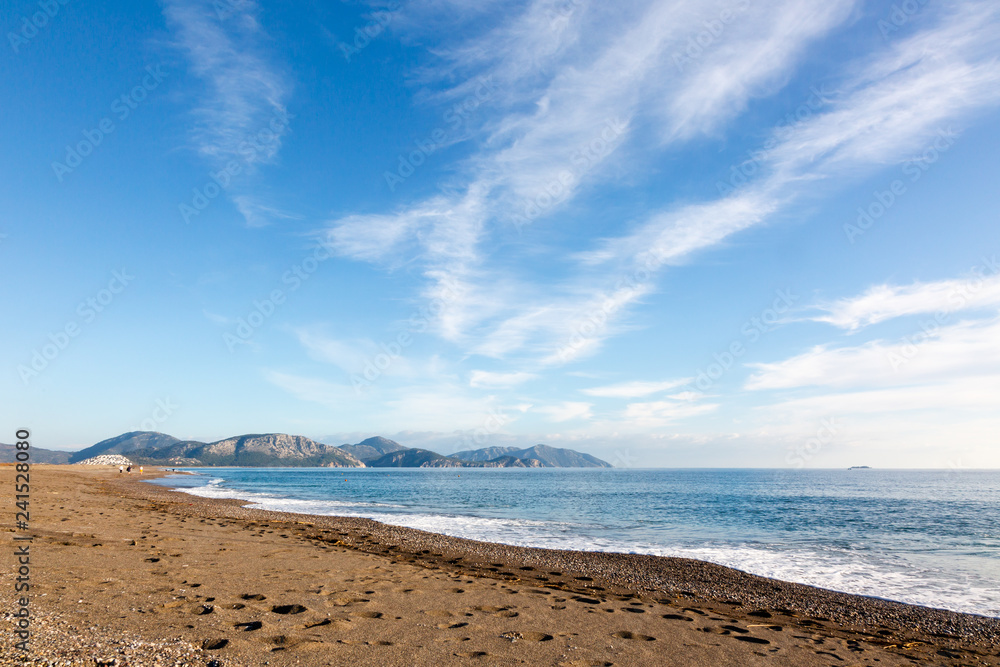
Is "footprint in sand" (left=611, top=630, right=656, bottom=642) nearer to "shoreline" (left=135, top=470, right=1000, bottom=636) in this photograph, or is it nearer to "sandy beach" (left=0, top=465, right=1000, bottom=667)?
"sandy beach" (left=0, top=465, right=1000, bottom=667)

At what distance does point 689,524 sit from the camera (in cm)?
3531

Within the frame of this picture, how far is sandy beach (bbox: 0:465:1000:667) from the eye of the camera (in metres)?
7.70

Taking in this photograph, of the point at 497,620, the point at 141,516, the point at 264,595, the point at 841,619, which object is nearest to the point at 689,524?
the point at 841,619

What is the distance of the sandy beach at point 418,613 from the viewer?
770 centimetres

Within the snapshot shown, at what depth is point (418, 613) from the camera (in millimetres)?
10188

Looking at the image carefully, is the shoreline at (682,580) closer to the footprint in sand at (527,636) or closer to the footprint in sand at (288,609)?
the footprint in sand at (527,636)

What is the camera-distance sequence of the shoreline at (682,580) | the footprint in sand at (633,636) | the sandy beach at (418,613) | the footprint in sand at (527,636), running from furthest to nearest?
the shoreline at (682,580), the footprint in sand at (633,636), the footprint in sand at (527,636), the sandy beach at (418,613)

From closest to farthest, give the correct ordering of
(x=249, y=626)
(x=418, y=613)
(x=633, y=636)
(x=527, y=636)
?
(x=249, y=626)
(x=527, y=636)
(x=633, y=636)
(x=418, y=613)

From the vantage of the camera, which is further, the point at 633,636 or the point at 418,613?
the point at 418,613

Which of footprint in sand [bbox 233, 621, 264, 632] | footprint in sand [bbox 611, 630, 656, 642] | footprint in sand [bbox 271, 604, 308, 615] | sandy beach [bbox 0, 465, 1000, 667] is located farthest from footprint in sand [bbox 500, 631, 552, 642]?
footprint in sand [bbox 233, 621, 264, 632]

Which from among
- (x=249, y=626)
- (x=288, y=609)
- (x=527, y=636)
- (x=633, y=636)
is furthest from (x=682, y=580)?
(x=249, y=626)

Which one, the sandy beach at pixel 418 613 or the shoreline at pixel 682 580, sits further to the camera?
the shoreline at pixel 682 580

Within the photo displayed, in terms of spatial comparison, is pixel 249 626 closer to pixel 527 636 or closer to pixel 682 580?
pixel 527 636

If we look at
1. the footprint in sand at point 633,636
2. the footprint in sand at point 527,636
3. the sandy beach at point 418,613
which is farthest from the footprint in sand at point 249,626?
the footprint in sand at point 633,636
